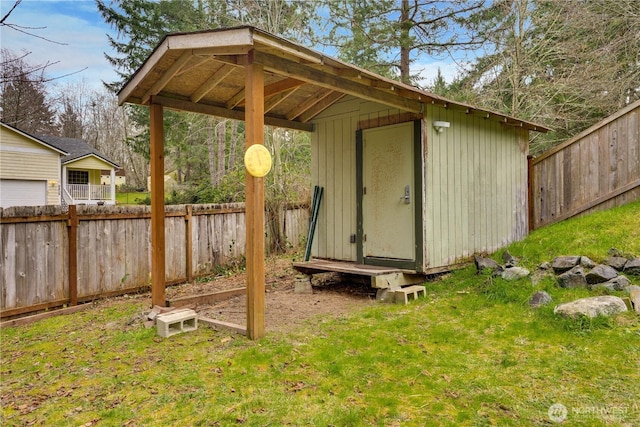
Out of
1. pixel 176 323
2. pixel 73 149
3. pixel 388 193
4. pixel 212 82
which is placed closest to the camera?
pixel 176 323

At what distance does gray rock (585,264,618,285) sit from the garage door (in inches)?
691

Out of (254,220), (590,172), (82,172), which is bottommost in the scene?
(254,220)

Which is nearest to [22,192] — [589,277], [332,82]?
[332,82]

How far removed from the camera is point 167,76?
3906 mm

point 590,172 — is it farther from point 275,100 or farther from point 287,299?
point 287,299

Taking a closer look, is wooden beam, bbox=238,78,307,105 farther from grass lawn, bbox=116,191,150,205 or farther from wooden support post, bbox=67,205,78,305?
grass lawn, bbox=116,191,150,205

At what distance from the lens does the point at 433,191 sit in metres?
5.04

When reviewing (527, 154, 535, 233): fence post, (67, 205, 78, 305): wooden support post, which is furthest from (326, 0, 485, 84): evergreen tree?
(67, 205, 78, 305): wooden support post

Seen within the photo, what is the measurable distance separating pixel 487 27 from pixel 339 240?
6.58 metres

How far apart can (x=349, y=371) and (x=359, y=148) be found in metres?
3.51

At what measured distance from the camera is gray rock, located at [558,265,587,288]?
4027mm

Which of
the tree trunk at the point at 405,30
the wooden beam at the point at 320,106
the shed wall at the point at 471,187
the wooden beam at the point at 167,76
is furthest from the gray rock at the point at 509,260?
the tree trunk at the point at 405,30

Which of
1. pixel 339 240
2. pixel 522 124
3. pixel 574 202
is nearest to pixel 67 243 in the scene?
pixel 339 240

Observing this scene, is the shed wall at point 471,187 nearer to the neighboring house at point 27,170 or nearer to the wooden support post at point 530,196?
the wooden support post at point 530,196
